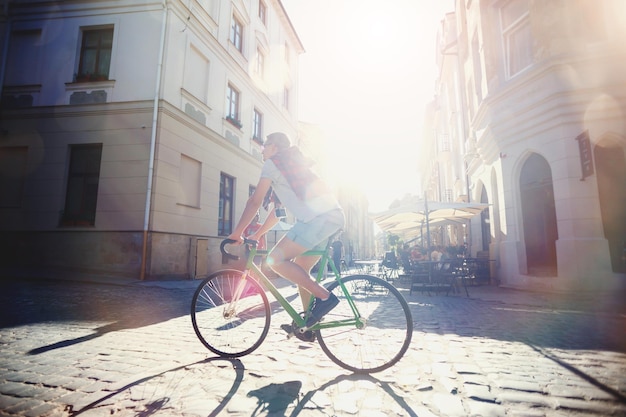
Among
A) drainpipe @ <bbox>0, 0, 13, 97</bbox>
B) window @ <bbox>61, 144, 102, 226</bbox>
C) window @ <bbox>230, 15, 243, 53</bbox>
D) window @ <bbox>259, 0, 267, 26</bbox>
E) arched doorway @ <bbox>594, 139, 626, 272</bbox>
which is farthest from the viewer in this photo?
window @ <bbox>259, 0, 267, 26</bbox>

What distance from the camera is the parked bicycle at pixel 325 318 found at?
278cm

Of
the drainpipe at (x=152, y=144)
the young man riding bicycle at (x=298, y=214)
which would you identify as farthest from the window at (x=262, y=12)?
the young man riding bicycle at (x=298, y=214)

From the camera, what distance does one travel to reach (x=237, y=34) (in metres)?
Result: 16.0

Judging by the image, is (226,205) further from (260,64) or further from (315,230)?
(315,230)

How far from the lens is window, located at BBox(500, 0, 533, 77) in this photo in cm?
981

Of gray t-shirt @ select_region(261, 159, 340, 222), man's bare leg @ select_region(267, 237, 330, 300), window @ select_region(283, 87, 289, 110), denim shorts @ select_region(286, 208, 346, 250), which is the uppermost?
window @ select_region(283, 87, 289, 110)

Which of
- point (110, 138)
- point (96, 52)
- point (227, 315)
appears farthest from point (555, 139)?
point (96, 52)

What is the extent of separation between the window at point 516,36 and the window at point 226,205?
11203 mm

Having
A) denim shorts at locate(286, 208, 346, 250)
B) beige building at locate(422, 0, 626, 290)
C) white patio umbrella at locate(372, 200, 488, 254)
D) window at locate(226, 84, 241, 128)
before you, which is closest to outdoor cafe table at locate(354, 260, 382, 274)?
white patio umbrella at locate(372, 200, 488, 254)

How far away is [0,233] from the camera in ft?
36.0

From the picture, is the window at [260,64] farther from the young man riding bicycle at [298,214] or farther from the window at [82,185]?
the young man riding bicycle at [298,214]

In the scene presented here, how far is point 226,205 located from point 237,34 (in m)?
8.35

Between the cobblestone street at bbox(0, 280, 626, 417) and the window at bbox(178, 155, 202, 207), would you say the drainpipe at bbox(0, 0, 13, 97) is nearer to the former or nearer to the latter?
the window at bbox(178, 155, 202, 207)

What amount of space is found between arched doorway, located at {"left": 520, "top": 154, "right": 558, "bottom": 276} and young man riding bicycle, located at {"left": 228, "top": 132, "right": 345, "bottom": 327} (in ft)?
28.9
